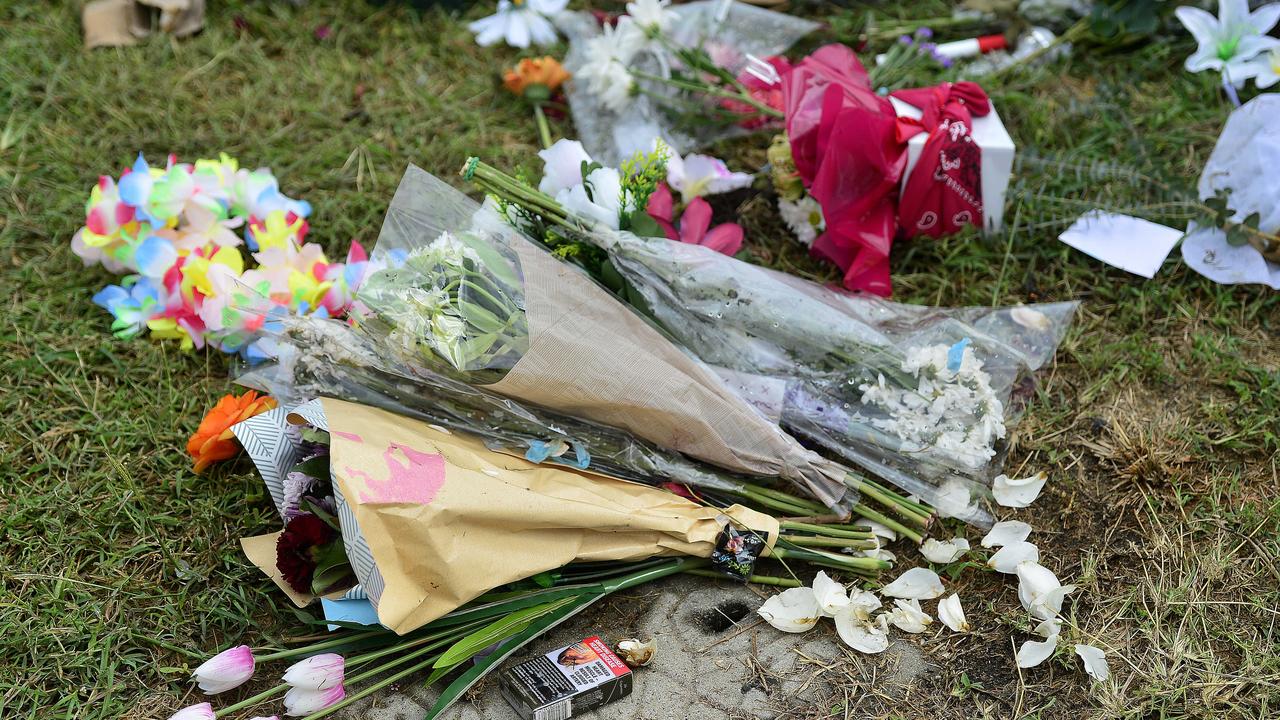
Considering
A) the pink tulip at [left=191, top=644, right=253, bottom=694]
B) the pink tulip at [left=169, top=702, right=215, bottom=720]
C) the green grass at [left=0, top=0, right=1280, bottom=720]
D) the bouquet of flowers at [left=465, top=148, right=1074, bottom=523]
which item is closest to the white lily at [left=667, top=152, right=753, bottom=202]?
the green grass at [left=0, top=0, right=1280, bottom=720]

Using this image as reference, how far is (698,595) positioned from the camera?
6.63 ft

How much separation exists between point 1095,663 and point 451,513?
1.20 metres

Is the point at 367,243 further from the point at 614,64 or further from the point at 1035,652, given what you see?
the point at 1035,652

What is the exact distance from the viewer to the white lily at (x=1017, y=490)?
2.09 metres

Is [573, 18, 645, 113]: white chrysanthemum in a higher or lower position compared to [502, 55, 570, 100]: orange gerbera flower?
A: higher

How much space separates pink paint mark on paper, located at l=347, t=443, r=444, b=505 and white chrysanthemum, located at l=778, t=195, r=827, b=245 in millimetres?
1219

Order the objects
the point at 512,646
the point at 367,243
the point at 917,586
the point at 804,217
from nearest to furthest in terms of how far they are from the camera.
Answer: the point at 512,646, the point at 917,586, the point at 804,217, the point at 367,243

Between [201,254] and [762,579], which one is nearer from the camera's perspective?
[762,579]

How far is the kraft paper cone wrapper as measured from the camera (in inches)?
67.6

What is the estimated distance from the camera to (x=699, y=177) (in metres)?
2.63

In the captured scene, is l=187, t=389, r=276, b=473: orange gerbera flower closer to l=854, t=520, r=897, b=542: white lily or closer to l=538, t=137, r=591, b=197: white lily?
l=538, t=137, r=591, b=197: white lily

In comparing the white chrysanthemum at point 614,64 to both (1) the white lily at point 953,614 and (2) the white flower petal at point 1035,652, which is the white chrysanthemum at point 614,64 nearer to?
(1) the white lily at point 953,614

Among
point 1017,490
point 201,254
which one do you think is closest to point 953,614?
point 1017,490

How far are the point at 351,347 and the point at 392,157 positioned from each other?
1.20m
